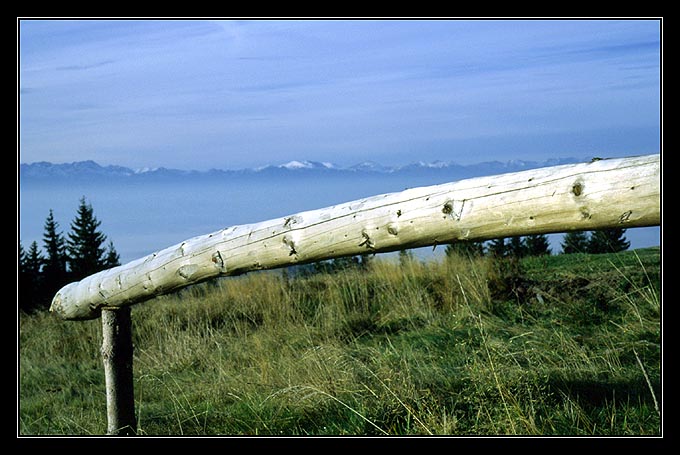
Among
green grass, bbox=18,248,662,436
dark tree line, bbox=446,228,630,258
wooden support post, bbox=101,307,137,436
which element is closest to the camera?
green grass, bbox=18,248,662,436

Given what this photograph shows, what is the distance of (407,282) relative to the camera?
27.5 feet

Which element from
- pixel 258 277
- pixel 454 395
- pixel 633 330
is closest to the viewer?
pixel 454 395

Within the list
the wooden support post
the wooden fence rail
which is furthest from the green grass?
the wooden fence rail

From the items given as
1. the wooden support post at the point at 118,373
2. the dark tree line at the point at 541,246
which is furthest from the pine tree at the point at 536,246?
the wooden support post at the point at 118,373

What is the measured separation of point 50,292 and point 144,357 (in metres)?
7.87

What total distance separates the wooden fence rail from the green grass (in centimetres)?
83

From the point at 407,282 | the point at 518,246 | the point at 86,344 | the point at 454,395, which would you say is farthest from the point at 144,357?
the point at 518,246

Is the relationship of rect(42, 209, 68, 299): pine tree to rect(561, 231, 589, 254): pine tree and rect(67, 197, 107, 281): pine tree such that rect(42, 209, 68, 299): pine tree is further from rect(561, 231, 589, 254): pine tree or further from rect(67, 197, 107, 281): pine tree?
rect(561, 231, 589, 254): pine tree

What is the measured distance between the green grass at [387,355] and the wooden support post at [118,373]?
0.61ft

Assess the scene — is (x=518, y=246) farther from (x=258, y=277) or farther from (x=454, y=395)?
(x=454, y=395)

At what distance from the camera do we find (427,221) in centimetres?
341

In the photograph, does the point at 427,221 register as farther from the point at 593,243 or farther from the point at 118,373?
the point at 593,243

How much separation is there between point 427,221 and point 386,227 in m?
0.23

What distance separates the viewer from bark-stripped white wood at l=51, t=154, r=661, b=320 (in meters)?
2.92
